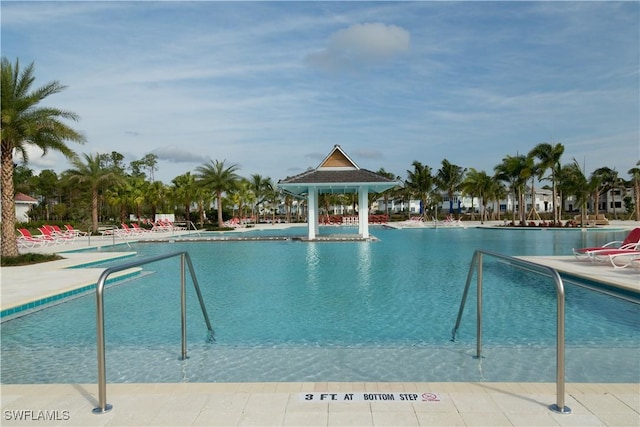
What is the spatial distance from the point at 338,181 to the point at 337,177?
95cm

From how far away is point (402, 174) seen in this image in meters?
60.5

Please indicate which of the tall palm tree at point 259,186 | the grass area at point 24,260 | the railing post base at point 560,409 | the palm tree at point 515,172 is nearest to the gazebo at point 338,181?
the grass area at point 24,260

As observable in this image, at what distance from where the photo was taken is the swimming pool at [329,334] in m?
4.95

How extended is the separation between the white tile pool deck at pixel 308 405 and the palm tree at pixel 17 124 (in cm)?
1231

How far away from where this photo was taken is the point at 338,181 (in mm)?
22703

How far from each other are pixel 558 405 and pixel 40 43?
15951 millimetres

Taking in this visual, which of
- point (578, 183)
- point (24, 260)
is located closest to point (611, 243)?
point (24, 260)

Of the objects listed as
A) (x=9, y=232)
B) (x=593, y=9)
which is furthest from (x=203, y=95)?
(x=593, y=9)

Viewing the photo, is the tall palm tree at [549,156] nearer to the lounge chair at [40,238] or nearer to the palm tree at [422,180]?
the palm tree at [422,180]

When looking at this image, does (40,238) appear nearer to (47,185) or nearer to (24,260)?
(24,260)

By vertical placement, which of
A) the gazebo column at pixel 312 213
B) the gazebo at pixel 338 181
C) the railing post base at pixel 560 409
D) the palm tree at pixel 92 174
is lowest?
the railing post base at pixel 560 409

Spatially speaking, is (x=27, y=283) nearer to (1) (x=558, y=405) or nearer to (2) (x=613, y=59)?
(1) (x=558, y=405)

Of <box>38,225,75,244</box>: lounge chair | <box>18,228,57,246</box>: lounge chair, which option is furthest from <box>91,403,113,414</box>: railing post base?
<box>38,225,75,244</box>: lounge chair

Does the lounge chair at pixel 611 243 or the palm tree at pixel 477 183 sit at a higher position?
the palm tree at pixel 477 183
